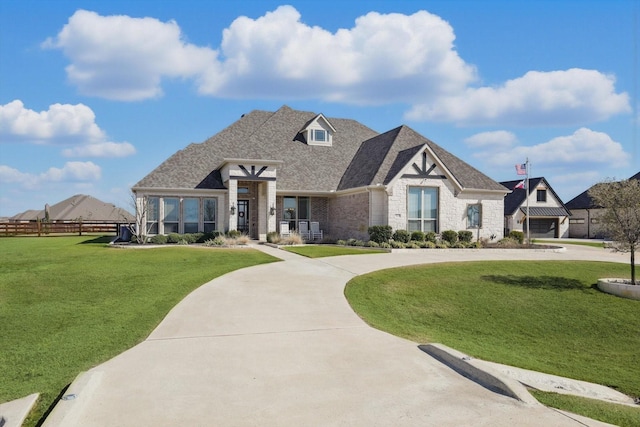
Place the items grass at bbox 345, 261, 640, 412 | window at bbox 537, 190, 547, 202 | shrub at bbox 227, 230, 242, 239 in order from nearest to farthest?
grass at bbox 345, 261, 640, 412, shrub at bbox 227, 230, 242, 239, window at bbox 537, 190, 547, 202

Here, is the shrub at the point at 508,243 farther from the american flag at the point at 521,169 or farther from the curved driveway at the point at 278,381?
the curved driveway at the point at 278,381

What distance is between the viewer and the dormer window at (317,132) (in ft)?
108

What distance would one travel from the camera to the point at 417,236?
24859mm

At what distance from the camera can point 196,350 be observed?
23.3 ft

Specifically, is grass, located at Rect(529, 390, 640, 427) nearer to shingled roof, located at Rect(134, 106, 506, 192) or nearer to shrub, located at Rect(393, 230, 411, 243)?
shrub, located at Rect(393, 230, 411, 243)

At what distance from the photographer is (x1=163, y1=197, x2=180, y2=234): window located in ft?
90.1

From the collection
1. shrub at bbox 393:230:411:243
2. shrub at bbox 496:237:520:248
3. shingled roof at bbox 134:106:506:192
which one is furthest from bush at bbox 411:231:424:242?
shrub at bbox 496:237:520:248

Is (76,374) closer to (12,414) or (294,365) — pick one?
(12,414)

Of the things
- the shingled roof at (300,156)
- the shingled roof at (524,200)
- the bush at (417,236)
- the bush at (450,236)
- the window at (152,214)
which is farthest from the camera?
the shingled roof at (524,200)

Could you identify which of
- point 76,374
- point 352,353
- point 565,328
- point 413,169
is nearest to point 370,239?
point 413,169

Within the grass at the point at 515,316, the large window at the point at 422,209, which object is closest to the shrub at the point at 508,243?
the large window at the point at 422,209

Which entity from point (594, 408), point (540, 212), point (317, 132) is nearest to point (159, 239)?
point (317, 132)

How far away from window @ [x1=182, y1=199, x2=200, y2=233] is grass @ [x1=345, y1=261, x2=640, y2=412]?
1631 cm

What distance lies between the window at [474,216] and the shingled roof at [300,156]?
4.04ft
